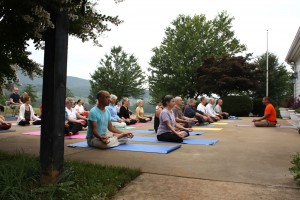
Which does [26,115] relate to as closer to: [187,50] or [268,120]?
[268,120]

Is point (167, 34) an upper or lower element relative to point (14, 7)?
upper

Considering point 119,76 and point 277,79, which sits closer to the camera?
point 277,79

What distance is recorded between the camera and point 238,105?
2028 centimetres

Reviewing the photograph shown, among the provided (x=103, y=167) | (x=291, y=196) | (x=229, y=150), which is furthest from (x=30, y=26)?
(x=229, y=150)

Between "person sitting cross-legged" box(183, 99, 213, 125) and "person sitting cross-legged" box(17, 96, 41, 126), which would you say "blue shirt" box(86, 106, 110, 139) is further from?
"person sitting cross-legged" box(183, 99, 213, 125)

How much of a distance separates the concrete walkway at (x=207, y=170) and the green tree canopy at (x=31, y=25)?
1.79 metres

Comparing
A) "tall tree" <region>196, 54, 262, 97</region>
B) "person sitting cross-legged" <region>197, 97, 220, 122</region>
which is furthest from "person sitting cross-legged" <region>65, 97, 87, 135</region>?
"tall tree" <region>196, 54, 262, 97</region>

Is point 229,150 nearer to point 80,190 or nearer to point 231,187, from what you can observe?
point 231,187

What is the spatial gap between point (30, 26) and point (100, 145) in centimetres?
299

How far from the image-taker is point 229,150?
241 inches

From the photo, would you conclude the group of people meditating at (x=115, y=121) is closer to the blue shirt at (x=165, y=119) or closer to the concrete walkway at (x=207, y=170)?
the blue shirt at (x=165, y=119)

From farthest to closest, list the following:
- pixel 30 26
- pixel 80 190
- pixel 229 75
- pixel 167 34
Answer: pixel 167 34 → pixel 229 75 → pixel 30 26 → pixel 80 190

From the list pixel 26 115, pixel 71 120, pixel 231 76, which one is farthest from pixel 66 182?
pixel 231 76

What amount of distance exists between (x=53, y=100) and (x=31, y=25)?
1213 millimetres
